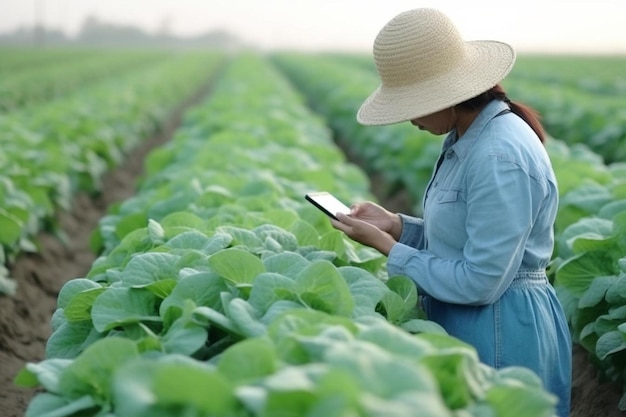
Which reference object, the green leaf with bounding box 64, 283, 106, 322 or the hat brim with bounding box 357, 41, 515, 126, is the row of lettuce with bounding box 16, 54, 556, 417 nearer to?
the green leaf with bounding box 64, 283, 106, 322

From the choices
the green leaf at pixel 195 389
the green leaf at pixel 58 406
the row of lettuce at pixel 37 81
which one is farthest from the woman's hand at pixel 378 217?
the row of lettuce at pixel 37 81

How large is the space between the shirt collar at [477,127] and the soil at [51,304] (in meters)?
1.74

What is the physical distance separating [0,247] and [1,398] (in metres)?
1.17

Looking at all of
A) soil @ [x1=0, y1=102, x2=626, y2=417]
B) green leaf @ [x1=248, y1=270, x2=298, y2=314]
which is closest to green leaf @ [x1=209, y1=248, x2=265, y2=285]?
green leaf @ [x1=248, y1=270, x2=298, y2=314]

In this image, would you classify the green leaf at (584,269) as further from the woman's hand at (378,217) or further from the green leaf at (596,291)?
the woman's hand at (378,217)

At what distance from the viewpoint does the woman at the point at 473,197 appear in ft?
9.22

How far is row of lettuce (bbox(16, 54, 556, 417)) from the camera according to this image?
1844 mm

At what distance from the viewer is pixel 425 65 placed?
9.93ft

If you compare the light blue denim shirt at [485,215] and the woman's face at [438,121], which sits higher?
the woman's face at [438,121]

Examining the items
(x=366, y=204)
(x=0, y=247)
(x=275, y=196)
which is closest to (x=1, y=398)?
(x=0, y=247)

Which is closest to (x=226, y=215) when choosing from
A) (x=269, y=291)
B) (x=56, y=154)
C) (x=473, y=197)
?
(x=269, y=291)

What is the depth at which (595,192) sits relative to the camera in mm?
5168

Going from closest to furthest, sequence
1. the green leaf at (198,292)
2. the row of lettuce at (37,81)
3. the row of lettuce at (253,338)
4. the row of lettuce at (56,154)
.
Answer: the row of lettuce at (253,338), the green leaf at (198,292), the row of lettuce at (56,154), the row of lettuce at (37,81)

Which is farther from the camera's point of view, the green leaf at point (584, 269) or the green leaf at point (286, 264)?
the green leaf at point (584, 269)
